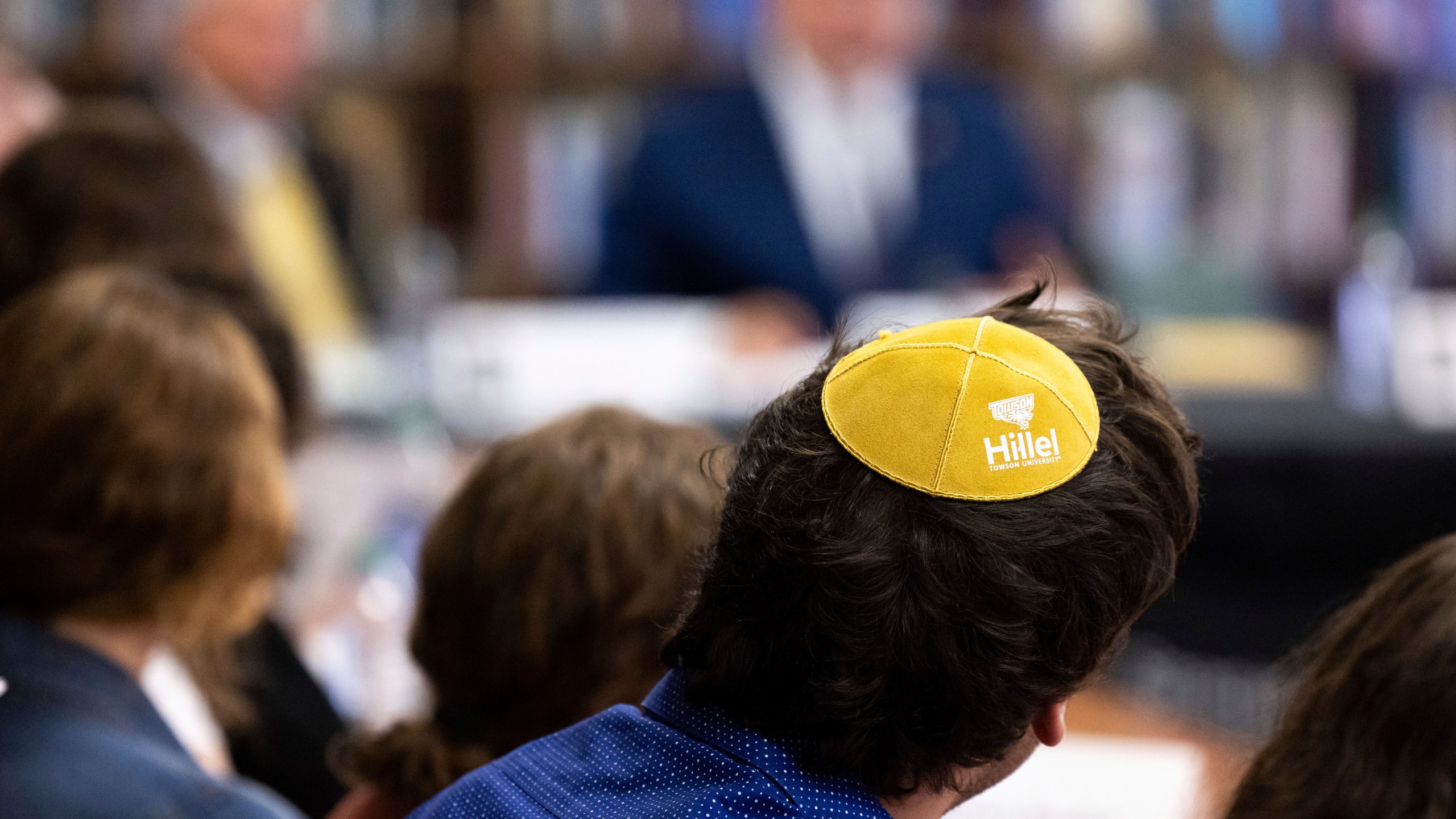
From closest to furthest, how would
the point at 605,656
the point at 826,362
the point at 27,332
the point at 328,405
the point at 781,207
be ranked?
the point at 826,362, the point at 605,656, the point at 27,332, the point at 328,405, the point at 781,207

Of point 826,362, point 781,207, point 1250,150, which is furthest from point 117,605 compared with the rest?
point 1250,150

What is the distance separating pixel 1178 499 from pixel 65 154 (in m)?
1.47

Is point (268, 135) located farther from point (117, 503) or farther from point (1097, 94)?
point (117, 503)

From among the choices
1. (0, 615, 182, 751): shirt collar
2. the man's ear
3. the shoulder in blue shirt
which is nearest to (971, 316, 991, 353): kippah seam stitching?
the man's ear

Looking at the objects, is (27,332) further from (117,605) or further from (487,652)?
(487,652)

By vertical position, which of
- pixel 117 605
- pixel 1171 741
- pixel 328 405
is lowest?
pixel 1171 741

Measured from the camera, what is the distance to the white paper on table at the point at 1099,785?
56.3 inches

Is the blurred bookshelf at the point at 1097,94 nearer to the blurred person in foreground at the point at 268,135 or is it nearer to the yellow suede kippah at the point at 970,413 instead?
the blurred person in foreground at the point at 268,135

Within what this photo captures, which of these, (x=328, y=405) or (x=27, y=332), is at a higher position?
(x=27, y=332)

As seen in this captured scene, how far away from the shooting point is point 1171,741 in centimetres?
164

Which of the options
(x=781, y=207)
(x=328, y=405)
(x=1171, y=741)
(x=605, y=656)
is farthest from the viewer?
(x=781, y=207)

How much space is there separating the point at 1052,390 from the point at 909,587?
5.0 inches

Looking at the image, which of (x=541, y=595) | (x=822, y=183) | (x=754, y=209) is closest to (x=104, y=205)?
(x=541, y=595)

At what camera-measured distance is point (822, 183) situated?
301 centimetres
